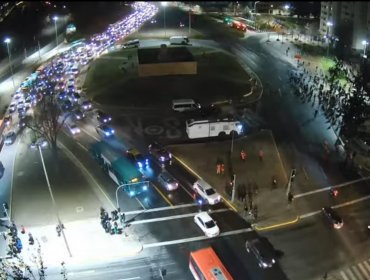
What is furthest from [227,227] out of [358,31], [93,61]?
[358,31]

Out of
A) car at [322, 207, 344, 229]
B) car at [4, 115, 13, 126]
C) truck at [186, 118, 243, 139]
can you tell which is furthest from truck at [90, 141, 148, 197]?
car at [4, 115, 13, 126]

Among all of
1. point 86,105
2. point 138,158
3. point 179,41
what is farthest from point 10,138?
point 179,41

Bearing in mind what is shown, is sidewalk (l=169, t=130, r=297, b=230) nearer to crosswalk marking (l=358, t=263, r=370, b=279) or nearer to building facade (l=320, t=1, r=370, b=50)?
crosswalk marking (l=358, t=263, r=370, b=279)

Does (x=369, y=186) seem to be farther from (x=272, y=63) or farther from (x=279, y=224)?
(x=272, y=63)

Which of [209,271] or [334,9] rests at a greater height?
[334,9]

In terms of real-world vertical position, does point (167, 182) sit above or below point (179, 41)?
below

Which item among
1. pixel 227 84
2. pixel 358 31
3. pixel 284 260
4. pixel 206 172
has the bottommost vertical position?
pixel 284 260

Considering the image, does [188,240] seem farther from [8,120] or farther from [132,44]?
[132,44]
